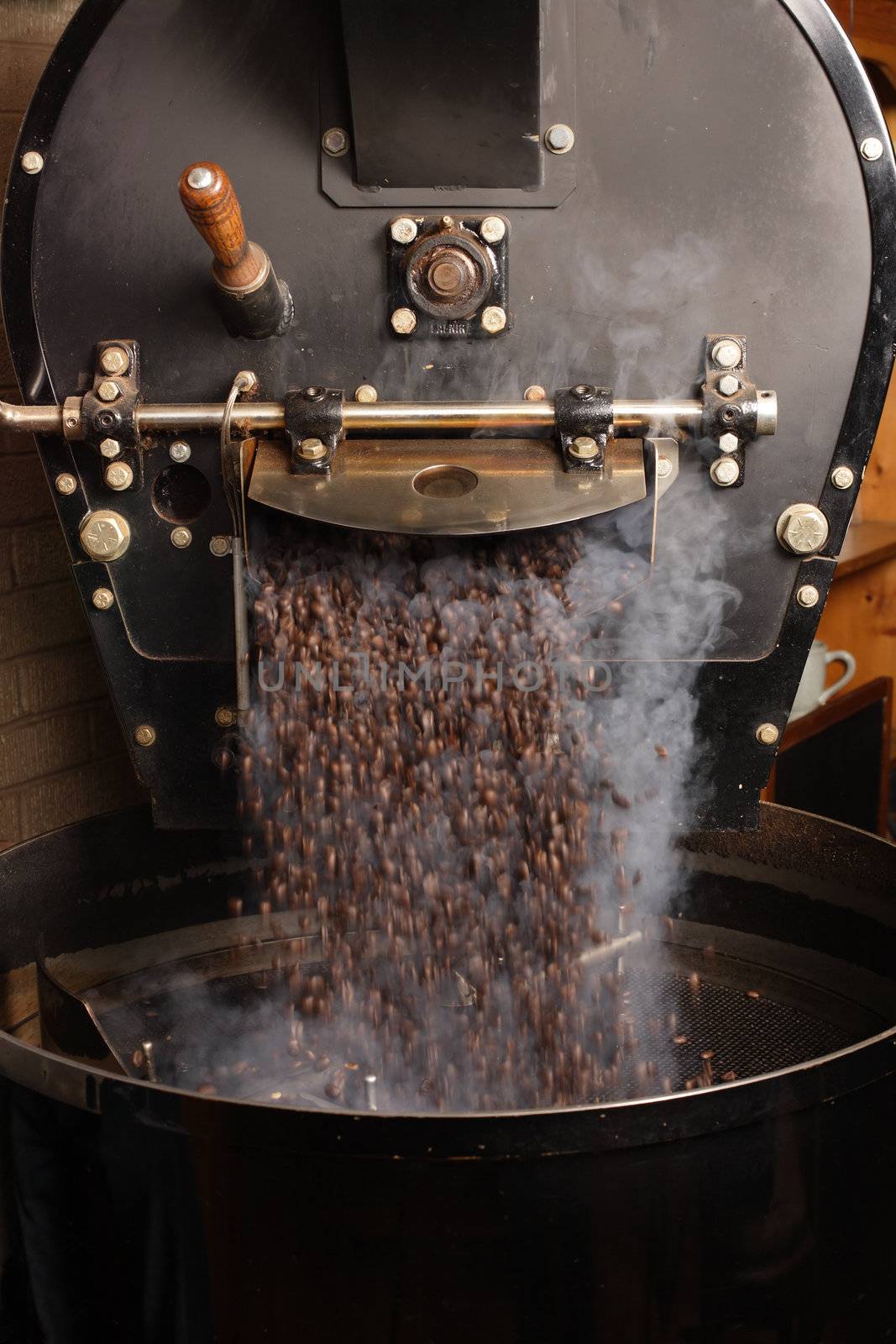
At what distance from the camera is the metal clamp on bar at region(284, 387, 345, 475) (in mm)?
1185

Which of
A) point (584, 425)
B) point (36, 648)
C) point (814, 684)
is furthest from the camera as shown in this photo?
point (814, 684)

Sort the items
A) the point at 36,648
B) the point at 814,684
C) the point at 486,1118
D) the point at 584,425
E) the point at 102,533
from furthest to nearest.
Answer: the point at 814,684 → the point at 36,648 → the point at 102,533 → the point at 584,425 → the point at 486,1118

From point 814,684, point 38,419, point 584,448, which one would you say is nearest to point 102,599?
point 38,419

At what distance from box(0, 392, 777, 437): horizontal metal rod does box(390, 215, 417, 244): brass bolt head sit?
0.15 m

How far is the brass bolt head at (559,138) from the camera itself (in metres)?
1.21

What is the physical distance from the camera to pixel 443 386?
125 centimetres

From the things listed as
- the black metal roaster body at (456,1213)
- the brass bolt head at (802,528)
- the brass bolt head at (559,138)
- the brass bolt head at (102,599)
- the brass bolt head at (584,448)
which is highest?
the brass bolt head at (559,138)

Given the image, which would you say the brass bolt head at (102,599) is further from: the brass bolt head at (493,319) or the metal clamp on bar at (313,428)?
the brass bolt head at (493,319)

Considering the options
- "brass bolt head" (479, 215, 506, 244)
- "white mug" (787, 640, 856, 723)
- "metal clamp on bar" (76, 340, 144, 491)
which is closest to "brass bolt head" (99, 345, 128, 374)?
"metal clamp on bar" (76, 340, 144, 491)

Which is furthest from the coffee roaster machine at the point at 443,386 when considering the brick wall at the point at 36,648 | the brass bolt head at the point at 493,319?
the brick wall at the point at 36,648

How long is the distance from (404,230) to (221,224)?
22 centimetres

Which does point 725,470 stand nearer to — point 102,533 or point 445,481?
point 445,481

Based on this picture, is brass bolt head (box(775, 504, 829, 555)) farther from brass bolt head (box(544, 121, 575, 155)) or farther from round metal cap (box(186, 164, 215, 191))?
round metal cap (box(186, 164, 215, 191))

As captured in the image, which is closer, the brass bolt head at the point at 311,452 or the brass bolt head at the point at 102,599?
the brass bolt head at the point at 311,452
